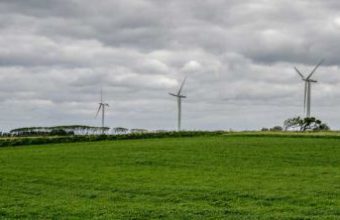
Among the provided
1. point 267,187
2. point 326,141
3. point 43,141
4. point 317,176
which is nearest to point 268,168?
point 317,176

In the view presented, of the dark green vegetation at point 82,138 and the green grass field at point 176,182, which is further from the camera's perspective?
the dark green vegetation at point 82,138

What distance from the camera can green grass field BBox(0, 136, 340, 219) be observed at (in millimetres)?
23953

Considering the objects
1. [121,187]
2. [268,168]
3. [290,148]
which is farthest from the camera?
[290,148]

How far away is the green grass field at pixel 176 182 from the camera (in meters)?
24.0

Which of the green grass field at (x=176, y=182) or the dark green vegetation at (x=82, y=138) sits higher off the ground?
the dark green vegetation at (x=82, y=138)

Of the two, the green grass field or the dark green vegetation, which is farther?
the dark green vegetation

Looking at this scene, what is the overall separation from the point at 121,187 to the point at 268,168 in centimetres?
1159

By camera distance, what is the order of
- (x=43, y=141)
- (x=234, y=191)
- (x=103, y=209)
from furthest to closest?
(x=43, y=141) → (x=234, y=191) → (x=103, y=209)

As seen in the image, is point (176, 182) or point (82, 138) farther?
point (82, 138)

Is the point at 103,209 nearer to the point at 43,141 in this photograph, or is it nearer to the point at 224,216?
the point at 224,216

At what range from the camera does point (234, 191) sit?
28.2m

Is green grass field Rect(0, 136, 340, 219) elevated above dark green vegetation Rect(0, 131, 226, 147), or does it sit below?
below

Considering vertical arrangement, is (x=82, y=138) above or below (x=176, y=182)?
above

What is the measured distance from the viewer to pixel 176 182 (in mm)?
32281
